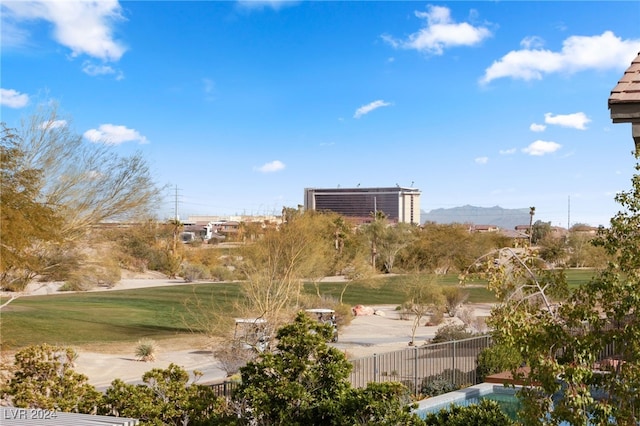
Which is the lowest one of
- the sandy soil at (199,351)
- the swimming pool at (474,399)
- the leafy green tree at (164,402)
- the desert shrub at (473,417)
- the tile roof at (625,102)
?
the sandy soil at (199,351)

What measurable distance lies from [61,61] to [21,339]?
72.5 ft

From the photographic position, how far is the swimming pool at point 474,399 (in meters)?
15.4

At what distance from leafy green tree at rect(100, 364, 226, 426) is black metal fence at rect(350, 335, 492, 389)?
719 cm

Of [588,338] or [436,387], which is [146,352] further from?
[588,338]

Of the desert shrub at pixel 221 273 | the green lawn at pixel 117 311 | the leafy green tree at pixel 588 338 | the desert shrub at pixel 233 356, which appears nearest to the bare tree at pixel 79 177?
the green lawn at pixel 117 311

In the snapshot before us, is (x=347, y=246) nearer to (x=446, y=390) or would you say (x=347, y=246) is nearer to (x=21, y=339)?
(x=21, y=339)

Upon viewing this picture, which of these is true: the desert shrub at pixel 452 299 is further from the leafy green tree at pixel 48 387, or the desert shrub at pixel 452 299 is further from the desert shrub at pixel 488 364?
the leafy green tree at pixel 48 387

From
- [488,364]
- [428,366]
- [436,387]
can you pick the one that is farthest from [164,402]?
[488,364]

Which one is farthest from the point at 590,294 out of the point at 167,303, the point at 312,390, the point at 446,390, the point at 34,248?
the point at 167,303

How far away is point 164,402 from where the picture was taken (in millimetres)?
10383

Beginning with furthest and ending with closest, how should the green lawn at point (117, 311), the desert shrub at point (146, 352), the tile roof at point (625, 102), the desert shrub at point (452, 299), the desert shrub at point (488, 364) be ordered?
the desert shrub at point (452, 299) → the green lawn at point (117, 311) → the desert shrub at point (146, 352) → the desert shrub at point (488, 364) → the tile roof at point (625, 102)

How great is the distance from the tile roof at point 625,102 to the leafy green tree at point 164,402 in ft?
25.0

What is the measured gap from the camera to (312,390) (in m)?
9.77

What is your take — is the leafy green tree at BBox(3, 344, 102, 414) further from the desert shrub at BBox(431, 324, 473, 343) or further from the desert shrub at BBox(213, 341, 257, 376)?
the desert shrub at BBox(431, 324, 473, 343)
